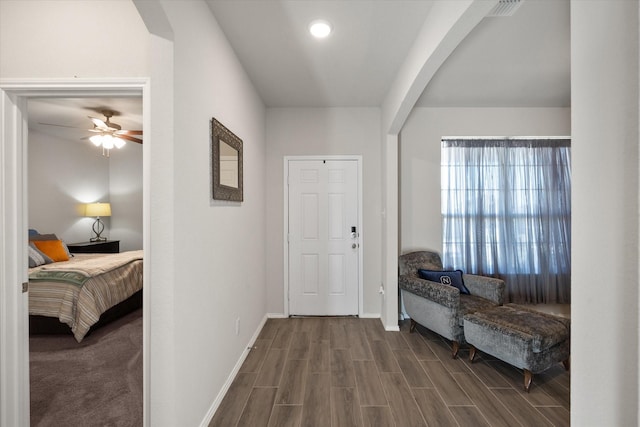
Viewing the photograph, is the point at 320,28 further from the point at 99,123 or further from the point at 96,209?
the point at 96,209

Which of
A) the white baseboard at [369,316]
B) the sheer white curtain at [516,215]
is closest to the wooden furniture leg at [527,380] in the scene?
the sheer white curtain at [516,215]

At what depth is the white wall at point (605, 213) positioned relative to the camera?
26.6 inches

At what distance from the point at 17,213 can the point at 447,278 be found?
339cm

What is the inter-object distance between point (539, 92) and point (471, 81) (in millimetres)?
929

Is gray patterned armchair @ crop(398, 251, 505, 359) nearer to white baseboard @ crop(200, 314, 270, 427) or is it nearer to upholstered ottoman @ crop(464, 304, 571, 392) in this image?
upholstered ottoman @ crop(464, 304, 571, 392)

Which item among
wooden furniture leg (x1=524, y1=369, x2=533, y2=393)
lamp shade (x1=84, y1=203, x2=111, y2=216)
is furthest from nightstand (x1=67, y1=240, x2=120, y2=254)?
wooden furniture leg (x1=524, y1=369, x2=533, y2=393)

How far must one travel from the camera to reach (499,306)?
2.78 metres

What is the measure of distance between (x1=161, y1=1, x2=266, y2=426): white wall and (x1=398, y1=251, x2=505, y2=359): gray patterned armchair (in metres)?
1.71

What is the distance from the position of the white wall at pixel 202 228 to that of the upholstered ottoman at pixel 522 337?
203cm

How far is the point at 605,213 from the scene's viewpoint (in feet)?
2.42

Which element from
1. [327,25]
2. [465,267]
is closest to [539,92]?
[465,267]

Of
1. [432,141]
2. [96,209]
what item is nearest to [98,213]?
[96,209]

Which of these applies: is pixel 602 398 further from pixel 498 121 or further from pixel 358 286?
pixel 498 121

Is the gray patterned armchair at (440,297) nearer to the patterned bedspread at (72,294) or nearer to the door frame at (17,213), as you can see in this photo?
the door frame at (17,213)
